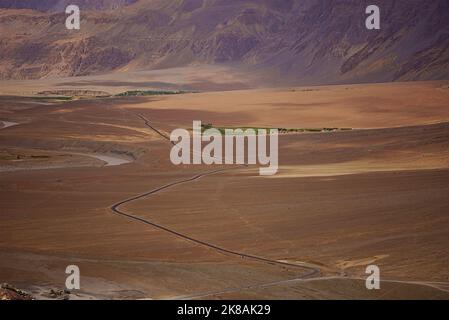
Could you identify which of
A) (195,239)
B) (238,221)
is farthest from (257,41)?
(195,239)

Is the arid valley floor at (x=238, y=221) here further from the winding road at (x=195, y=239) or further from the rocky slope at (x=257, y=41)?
the rocky slope at (x=257, y=41)

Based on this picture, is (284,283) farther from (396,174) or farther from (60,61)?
(60,61)

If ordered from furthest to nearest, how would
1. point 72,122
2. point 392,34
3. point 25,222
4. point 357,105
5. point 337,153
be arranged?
point 392,34 < point 357,105 < point 72,122 < point 337,153 < point 25,222

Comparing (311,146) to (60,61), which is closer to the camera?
(311,146)

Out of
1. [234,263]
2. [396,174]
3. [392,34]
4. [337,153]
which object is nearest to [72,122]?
[337,153]

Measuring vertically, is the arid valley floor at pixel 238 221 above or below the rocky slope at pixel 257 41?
below

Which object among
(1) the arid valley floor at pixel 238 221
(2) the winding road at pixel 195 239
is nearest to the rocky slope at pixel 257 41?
(1) the arid valley floor at pixel 238 221

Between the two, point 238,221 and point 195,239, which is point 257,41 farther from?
point 195,239
